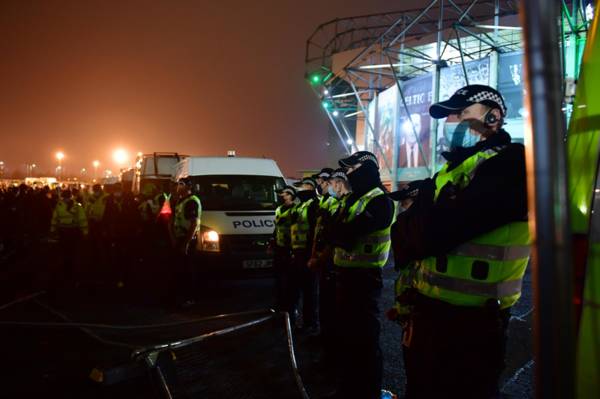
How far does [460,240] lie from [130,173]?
22.8 m

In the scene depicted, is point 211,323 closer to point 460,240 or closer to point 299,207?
point 299,207

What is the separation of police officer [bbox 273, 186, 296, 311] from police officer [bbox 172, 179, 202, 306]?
1452mm

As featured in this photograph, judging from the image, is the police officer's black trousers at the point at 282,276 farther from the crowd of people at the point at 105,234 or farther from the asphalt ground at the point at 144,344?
the crowd of people at the point at 105,234

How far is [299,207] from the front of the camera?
5941mm

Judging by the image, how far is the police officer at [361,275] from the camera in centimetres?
355

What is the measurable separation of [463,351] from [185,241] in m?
5.43

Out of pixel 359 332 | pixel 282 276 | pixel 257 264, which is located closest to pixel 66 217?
pixel 257 264

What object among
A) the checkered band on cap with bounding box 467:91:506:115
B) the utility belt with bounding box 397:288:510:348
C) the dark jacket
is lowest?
the utility belt with bounding box 397:288:510:348

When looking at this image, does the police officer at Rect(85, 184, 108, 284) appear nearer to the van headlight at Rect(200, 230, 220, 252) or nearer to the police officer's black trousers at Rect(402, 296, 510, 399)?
the van headlight at Rect(200, 230, 220, 252)

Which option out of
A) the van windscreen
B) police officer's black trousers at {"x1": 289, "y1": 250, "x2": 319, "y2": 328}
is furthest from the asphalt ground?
the van windscreen

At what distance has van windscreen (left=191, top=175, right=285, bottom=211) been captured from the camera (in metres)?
8.40

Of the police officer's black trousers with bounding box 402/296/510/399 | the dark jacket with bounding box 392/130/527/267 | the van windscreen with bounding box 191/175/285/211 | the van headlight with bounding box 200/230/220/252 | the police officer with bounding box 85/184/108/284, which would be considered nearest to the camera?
the dark jacket with bounding box 392/130/527/267

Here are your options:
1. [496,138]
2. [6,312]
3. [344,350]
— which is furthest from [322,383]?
[6,312]

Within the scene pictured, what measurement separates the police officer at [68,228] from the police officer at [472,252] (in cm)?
816
